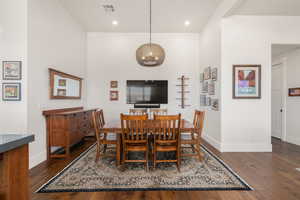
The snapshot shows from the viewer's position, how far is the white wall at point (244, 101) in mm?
3490

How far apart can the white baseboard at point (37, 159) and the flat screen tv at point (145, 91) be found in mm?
2760

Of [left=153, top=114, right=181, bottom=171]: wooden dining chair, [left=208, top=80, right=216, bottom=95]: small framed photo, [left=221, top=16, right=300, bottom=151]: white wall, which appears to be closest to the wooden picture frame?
[left=221, top=16, right=300, bottom=151]: white wall

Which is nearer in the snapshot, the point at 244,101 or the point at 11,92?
the point at 11,92

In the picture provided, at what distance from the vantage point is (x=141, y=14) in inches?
157

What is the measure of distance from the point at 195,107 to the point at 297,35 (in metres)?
3.07

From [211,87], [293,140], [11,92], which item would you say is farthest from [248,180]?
[11,92]

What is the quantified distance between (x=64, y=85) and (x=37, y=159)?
1726 millimetres

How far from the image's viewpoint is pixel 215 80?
3.82m

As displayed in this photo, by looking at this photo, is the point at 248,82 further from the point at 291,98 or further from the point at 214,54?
the point at 291,98

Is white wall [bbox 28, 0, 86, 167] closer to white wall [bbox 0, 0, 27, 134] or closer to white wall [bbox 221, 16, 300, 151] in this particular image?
white wall [bbox 0, 0, 27, 134]

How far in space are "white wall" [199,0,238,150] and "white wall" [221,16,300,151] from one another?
0.47 feet

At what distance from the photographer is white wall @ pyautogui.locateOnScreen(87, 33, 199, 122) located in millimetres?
5117

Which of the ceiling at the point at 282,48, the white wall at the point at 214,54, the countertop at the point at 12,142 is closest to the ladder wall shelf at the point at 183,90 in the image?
the white wall at the point at 214,54

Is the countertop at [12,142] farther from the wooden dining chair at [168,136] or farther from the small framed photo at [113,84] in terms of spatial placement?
the small framed photo at [113,84]
